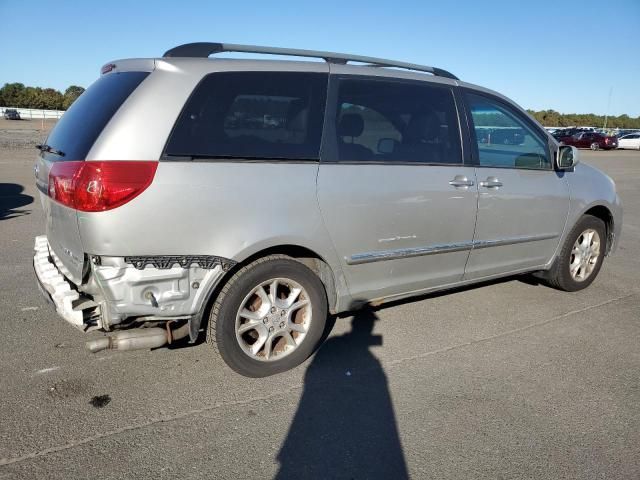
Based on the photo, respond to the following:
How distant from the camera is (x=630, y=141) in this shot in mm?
40094

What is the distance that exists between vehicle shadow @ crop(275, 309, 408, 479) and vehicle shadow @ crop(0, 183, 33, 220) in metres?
6.41

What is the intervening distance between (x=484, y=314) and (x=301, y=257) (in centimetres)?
194

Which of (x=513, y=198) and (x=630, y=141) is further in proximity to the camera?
(x=630, y=141)

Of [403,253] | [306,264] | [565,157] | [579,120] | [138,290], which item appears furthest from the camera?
[579,120]

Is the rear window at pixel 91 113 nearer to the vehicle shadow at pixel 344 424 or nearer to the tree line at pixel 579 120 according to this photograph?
the vehicle shadow at pixel 344 424

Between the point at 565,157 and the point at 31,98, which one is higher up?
the point at 31,98

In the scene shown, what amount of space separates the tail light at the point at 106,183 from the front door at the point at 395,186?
3.49 feet

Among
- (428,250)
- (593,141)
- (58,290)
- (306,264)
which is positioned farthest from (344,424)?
(593,141)

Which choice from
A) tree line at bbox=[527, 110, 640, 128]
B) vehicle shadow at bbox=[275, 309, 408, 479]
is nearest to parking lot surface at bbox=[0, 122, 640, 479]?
vehicle shadow at bbox=[275, 309, 408, 479]

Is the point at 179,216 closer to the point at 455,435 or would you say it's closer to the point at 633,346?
the point at 455,435

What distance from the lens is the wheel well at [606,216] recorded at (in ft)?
16.3

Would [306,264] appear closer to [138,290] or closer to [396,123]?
[138,290]

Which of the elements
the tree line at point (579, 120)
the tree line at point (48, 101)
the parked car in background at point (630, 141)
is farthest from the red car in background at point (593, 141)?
the tree line at point (48, 101)

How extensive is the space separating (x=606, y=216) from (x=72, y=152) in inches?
191
